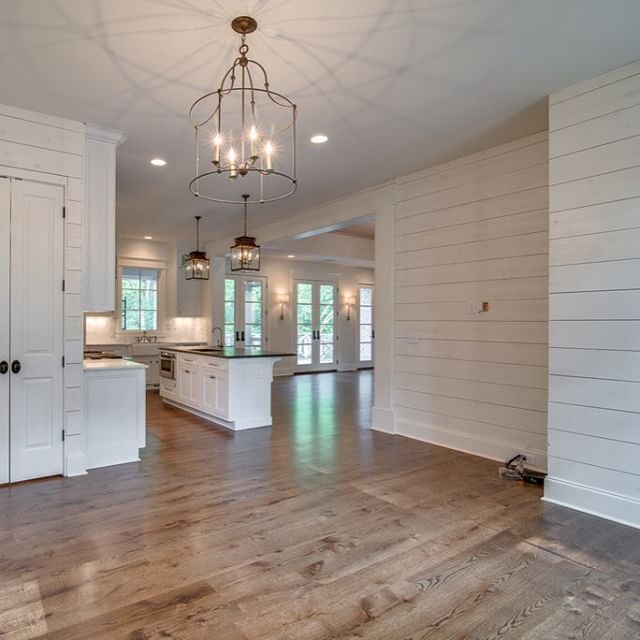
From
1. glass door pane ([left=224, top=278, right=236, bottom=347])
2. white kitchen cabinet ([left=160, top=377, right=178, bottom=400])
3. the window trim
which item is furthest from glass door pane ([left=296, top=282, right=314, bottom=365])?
white kitchen cabinet ([left=160, top=377, right=178, bottom=400])

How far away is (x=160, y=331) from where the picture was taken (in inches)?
390

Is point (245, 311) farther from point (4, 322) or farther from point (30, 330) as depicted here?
point (4, 322)

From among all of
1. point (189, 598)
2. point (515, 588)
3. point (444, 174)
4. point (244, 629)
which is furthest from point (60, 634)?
point (444, 174)

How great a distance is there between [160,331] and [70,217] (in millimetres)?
6034

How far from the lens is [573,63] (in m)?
3.18

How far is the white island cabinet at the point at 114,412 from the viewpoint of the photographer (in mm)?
4266

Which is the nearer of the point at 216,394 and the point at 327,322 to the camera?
the point at 216,394

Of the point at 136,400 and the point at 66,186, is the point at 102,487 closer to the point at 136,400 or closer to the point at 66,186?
the point at 136,400

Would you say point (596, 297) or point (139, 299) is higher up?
point (139, 299)

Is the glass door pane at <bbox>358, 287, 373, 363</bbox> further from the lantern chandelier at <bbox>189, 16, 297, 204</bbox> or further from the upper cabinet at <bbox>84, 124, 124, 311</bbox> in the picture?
the upper cabinet at <bbox>84, 124, 124, 311</bbox>

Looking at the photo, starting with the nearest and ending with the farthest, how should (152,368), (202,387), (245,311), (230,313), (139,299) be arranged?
(202,387) < (152,368) < (139,299) < (230,313) < (245,311)

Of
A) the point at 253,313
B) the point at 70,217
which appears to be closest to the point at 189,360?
the point at 70,217

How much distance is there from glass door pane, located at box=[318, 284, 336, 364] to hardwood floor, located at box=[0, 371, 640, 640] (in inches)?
333

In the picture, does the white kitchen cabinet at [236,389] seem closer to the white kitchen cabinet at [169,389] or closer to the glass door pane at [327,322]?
the white kitchen cabinet at [169,389]
